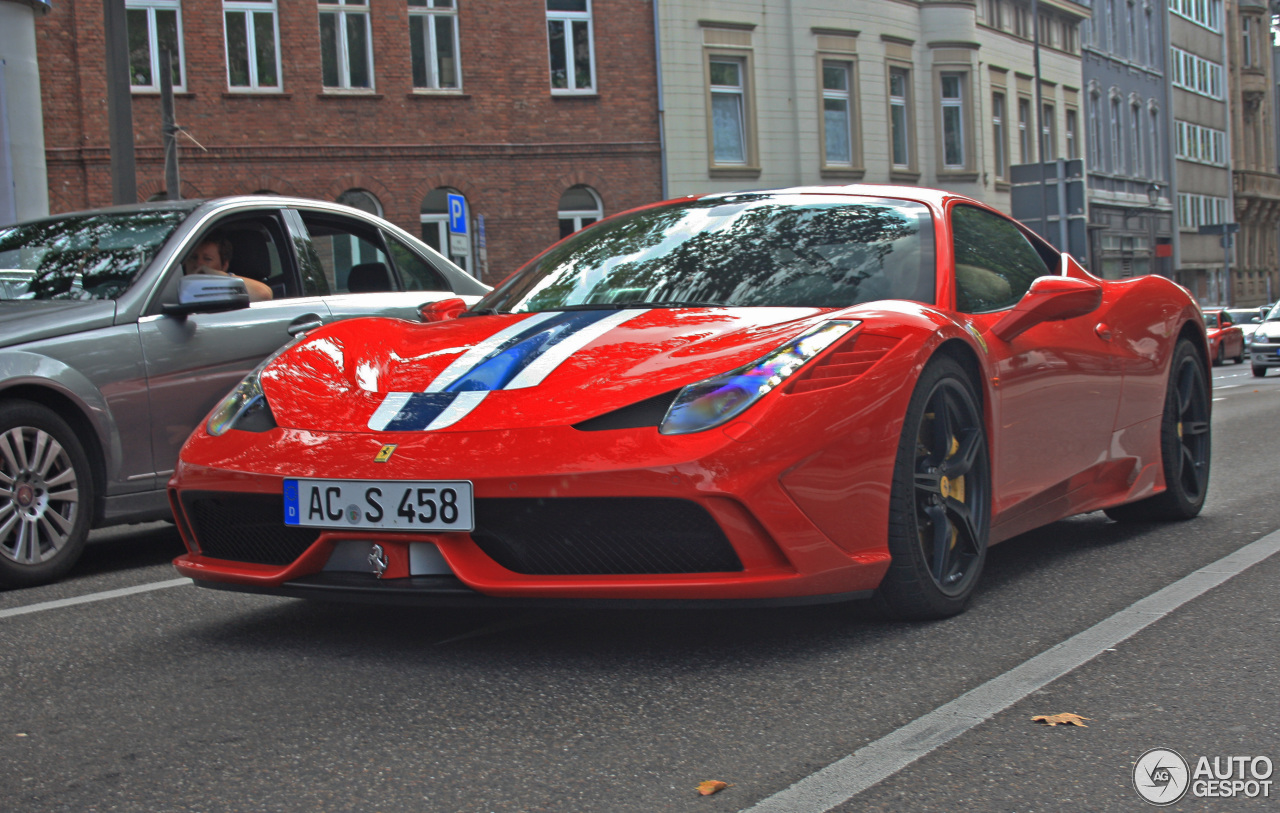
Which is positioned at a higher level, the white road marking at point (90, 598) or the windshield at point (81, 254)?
the windshield at point (81, 254)

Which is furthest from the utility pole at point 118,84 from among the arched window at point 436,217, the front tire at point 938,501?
the arched window at point 436,217

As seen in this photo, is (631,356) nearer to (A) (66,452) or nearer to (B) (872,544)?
(B) (872,544)

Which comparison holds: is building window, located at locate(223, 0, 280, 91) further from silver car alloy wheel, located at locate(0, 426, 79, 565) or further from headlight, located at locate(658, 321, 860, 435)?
headlight, located at locate(658, 321, 860, 435)

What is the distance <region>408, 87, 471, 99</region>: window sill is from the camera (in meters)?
25.4

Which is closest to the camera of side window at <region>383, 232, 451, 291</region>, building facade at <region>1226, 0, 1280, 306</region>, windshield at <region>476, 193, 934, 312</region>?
windshield at <region>476, 193, 934, 312</region>

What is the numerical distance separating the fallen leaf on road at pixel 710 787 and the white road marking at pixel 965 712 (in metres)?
0.10

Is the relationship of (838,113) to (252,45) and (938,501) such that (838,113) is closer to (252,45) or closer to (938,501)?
(252,45)

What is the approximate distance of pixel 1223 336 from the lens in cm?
3200

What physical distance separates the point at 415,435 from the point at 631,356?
1.93 feet

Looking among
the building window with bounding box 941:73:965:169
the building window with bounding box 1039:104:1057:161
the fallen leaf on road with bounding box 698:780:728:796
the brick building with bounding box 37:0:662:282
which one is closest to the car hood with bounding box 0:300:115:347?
the fallen leaf on road with bounding box 698:780:728:796

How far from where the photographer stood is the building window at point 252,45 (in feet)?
78.9

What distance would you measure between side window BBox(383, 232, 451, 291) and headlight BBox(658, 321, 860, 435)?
11.8 feet

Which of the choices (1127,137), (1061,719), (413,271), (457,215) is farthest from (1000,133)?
(1061,719)

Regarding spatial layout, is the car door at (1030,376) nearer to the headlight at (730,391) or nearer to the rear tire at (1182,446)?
the rear tire at (1182,446)
